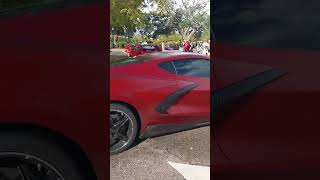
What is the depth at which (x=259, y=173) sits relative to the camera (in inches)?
104

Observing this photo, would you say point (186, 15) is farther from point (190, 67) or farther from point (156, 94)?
point (190, 67)

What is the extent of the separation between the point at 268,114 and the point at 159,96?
239cm

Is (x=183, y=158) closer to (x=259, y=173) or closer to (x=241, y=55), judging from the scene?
(x=259, y=173)

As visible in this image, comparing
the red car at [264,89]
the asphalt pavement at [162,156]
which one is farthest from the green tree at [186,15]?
the asphalt pavement at [162,156]

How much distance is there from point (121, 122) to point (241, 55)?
2256 millimetres

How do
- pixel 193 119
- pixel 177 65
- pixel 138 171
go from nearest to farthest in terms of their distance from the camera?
pixel 138 171 → pixel 193 119 → pixel 177 65
